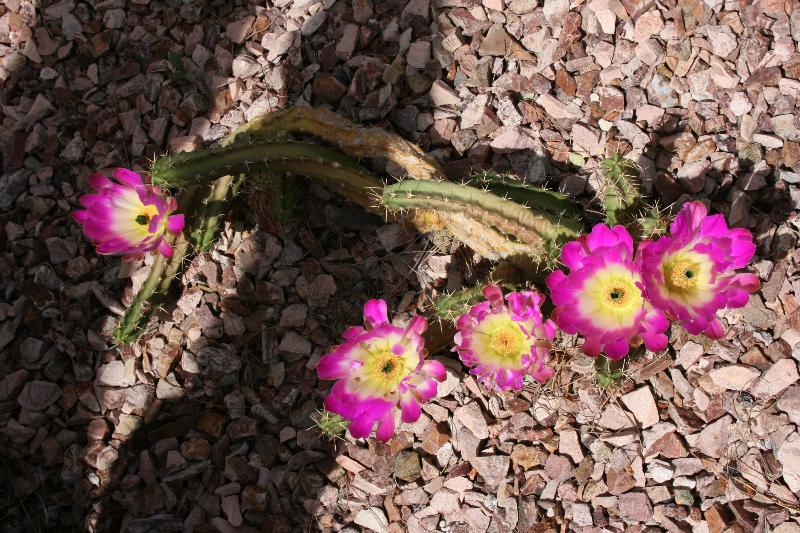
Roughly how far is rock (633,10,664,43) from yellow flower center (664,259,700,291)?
3.27ft

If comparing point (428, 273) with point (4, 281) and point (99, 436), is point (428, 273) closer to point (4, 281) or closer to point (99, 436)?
point (99, 436)

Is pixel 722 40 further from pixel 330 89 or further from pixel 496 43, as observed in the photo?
pixel 330 89

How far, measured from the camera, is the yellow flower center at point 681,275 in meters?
1.61

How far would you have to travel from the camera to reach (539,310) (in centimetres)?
173

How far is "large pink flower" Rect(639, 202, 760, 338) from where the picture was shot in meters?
1.58

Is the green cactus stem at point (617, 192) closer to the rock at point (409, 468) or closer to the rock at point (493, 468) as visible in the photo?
the rock at point (493, 468)

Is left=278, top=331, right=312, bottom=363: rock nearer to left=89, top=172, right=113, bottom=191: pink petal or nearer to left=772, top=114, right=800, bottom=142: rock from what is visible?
left=89, top=172, right=113, bottom=191: pink petal

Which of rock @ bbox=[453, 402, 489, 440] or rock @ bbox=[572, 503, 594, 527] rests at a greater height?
rock @ bbox=[453, 402, 489, 440]

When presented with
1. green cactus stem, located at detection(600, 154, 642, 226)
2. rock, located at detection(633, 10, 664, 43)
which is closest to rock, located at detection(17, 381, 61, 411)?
green cactus stem, located at detection(600, 154, 642, 226)

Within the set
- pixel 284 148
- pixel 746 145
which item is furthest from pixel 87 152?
pixel 746 145

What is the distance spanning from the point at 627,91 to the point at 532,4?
1.44ft

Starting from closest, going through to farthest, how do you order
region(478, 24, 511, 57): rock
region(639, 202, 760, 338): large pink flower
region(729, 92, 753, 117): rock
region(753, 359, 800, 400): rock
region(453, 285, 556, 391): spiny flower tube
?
region(639, 202, 760, 338): large pink flower → region(453, 285, 556, 391): spiny flower tube → region(753, 359, 800, 400): rock → region(729, 92, 753, 117): rock → region(478, 24, 511, 57): rock

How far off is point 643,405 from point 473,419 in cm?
46

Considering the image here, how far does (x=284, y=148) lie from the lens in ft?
6.84
